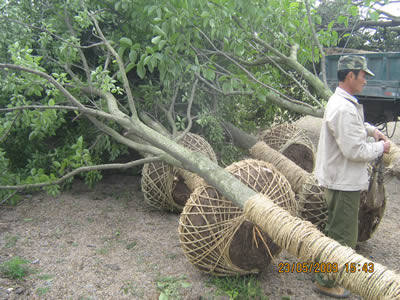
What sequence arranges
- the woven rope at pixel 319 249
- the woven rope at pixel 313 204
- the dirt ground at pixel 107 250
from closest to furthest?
the woven rope at pixel 319 249 < the dirt ground at pixel 107 250 < the woven rope at pixel 313 204

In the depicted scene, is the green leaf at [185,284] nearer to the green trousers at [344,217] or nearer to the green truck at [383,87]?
the green trousers at [344,217]

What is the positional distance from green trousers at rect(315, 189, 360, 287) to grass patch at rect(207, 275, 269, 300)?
1.88 ft

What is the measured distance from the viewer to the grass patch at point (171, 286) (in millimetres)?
2912

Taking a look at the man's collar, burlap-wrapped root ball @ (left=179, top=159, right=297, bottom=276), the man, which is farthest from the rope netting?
the man's collar

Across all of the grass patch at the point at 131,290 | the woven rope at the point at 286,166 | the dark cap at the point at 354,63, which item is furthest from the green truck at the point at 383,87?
the grass patch at the point at 131,290

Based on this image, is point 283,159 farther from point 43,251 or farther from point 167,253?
point 43,251

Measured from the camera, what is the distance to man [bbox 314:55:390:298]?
266 centimetres

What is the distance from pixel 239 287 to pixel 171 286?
1.94ft

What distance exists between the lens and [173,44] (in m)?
3.85

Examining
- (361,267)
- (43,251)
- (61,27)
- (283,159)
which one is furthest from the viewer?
(61,27)

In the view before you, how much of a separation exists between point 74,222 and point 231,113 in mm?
3300

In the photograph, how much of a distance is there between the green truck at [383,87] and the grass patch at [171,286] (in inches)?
256

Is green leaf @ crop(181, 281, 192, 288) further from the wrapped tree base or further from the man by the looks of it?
the wrapped tree base

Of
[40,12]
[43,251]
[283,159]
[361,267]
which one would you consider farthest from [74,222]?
[361,267]
